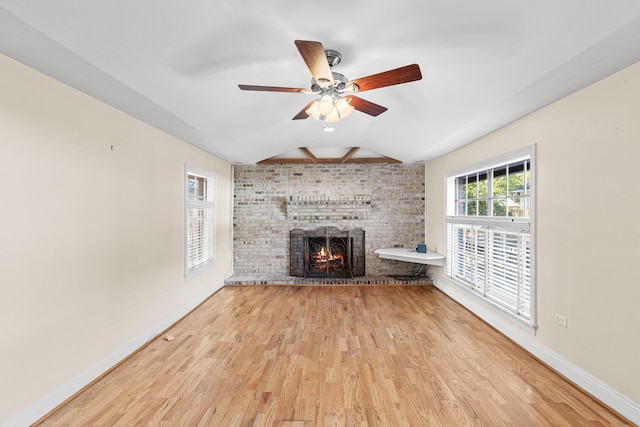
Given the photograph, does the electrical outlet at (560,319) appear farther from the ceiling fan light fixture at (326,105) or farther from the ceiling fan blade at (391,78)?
the ceiling fan light fixture at (326,105)

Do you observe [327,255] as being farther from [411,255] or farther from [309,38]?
[309,38]

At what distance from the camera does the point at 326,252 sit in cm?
564

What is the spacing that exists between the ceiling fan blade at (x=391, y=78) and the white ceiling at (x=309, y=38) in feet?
1.20

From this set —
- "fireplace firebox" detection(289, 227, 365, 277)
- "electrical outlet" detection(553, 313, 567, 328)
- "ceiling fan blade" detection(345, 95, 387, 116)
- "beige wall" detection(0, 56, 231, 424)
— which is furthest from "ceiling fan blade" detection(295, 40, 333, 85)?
"fireplace firebox" detection(289, 227, 365, 277)

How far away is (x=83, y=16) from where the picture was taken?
1.46 metres

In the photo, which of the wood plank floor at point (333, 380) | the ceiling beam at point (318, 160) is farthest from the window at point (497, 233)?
the ceiling beam at point (318, 160)

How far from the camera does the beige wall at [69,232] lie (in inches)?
69.2

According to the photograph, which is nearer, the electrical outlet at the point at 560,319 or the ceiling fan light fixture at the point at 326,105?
the ceiling fan light fixture at the point at 326,105

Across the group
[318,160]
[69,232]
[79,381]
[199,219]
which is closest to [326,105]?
[69,232]

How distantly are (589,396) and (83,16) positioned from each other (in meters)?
4.24

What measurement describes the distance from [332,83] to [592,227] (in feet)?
7.63

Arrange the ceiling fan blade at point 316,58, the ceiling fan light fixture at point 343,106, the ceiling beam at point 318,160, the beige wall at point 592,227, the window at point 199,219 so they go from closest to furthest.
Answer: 1. the ceiling fan blade at point 316,58
2. the beige wall at point 592,227
3. the ceiling fan light fixture at point 343,106
4. the window at point 199,219
5. the ceiling beam at point 318,160

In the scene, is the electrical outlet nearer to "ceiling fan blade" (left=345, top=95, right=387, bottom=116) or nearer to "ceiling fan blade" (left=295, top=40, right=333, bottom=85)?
"ceiling fan blade" (left=345, top=95, right=387, bottom=116)

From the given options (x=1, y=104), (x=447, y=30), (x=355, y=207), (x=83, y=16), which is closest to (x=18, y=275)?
(x=1, y=104)
